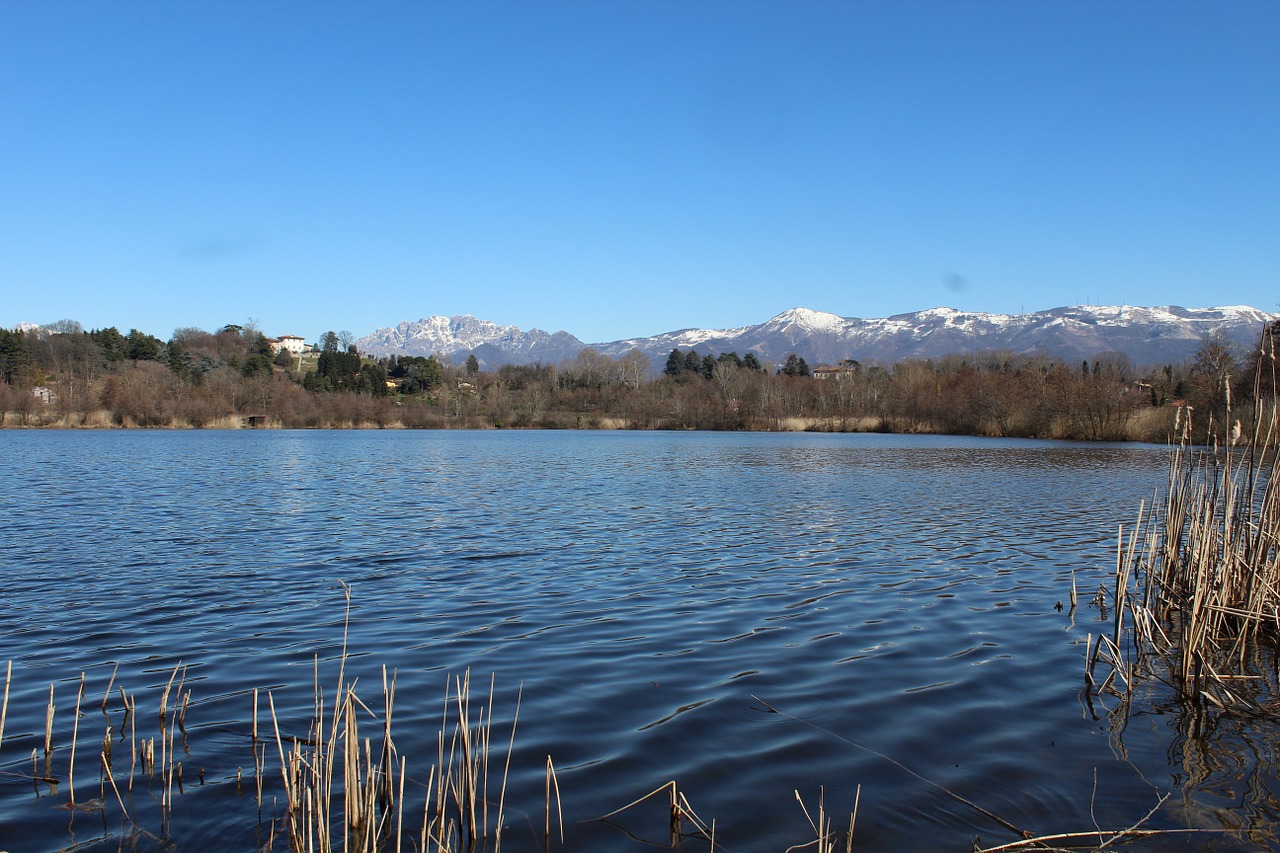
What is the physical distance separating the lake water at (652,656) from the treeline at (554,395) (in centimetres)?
4831

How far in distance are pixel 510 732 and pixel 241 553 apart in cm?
1027

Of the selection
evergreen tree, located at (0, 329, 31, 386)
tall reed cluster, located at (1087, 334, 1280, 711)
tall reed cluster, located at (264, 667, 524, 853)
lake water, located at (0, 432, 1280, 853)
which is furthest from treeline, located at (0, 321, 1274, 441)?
tall reed cluster, located at (264, 667, 524, 853)

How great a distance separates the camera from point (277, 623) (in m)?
10.2

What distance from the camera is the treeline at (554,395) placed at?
7331 cm

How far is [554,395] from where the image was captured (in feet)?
449

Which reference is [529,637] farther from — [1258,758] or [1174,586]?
[1174,586]

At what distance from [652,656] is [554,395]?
12871 cm

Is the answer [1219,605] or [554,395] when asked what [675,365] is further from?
[1219,605]

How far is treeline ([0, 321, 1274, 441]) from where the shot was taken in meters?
73.3

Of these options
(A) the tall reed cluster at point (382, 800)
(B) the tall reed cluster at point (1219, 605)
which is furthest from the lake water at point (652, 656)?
(B) the tall reed cluster at point (1219, 605)

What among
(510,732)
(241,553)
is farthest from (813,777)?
(241,553)

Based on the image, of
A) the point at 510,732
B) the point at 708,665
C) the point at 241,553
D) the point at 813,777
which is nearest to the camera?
the point at 813,777

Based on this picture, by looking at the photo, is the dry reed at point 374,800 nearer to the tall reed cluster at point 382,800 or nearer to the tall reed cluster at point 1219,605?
the tall reed cluster at point 382,800

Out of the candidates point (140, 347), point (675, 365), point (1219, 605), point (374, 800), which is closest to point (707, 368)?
point (675, 365)
